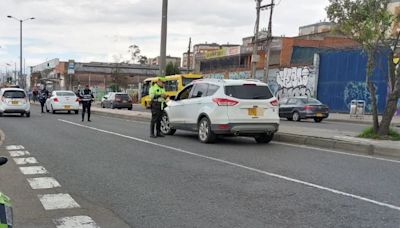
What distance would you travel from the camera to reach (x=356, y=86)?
3500 cm

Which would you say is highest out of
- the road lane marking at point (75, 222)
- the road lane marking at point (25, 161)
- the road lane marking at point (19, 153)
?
the road lane marking at point (75, 222)

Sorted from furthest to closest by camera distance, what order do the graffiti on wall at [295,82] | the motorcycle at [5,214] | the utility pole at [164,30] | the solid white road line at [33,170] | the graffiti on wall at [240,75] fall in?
the graffiti on wall at [240,75] < the graffiti on wall at [295,82] < the utility pole at [164,30] < the solid white road line at [33,170] < the motorcycle at [5,214]

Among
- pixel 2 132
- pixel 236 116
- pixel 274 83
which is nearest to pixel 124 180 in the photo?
pixel 236 116

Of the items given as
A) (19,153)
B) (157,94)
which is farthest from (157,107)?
(19,153)

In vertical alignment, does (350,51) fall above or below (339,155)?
above

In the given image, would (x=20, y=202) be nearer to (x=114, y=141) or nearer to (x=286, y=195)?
(x=286, y=195)

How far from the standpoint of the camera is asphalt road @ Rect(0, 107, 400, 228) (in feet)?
19.0

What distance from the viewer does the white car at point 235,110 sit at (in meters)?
12.6

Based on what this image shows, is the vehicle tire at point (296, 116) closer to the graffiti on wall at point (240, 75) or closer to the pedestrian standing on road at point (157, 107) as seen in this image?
the pedestrian standing on road at point (157, 107)

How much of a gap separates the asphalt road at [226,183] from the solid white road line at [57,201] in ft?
0.95

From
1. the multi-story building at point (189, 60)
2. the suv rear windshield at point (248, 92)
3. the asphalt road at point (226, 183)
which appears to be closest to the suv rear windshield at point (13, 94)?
the asphalt road at point (226, 183)

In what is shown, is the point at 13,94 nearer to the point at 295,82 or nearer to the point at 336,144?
the point at 336,144

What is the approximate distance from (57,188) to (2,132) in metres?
9.60

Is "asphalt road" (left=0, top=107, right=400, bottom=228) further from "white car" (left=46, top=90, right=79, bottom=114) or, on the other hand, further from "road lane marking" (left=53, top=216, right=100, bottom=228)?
"white car" (left=46, top=90, right=79, bottom=114)
